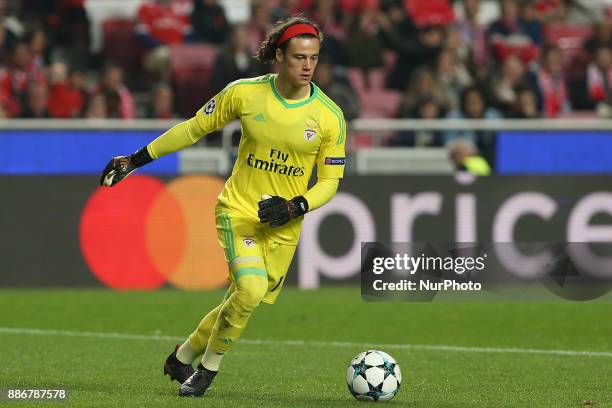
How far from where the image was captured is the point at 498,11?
73.0 feet

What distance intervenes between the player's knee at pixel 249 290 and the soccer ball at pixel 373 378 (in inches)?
27.9

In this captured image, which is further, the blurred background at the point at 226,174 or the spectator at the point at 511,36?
the spectator at the point at 511,36

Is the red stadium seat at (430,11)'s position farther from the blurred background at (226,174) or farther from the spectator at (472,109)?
the spectator at (472,109)

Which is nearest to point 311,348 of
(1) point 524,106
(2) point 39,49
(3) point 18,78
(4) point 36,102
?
(4) point 36,102

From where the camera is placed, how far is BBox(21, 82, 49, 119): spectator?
16.7 meters

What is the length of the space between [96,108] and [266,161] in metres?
8.77

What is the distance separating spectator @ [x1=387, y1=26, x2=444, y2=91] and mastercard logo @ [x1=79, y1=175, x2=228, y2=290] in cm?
511

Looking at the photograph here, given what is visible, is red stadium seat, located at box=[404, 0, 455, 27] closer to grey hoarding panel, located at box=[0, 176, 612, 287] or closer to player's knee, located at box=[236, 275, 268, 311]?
grey hoarding panel, located at box=[0, 176, 612, 287]

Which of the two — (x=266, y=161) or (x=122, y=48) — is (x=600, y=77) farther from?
(x=266, y=161)

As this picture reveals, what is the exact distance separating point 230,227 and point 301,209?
19.2 inches

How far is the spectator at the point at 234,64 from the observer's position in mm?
17750

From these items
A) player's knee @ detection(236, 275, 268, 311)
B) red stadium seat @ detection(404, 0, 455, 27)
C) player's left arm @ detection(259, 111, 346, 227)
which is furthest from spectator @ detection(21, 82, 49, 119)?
player's knee @ detection(236, 275, 268, 311)

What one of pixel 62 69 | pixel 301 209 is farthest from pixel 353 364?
pixel 62 69

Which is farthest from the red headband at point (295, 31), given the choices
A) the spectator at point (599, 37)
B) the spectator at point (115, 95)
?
the spectator at point (599, 37)
